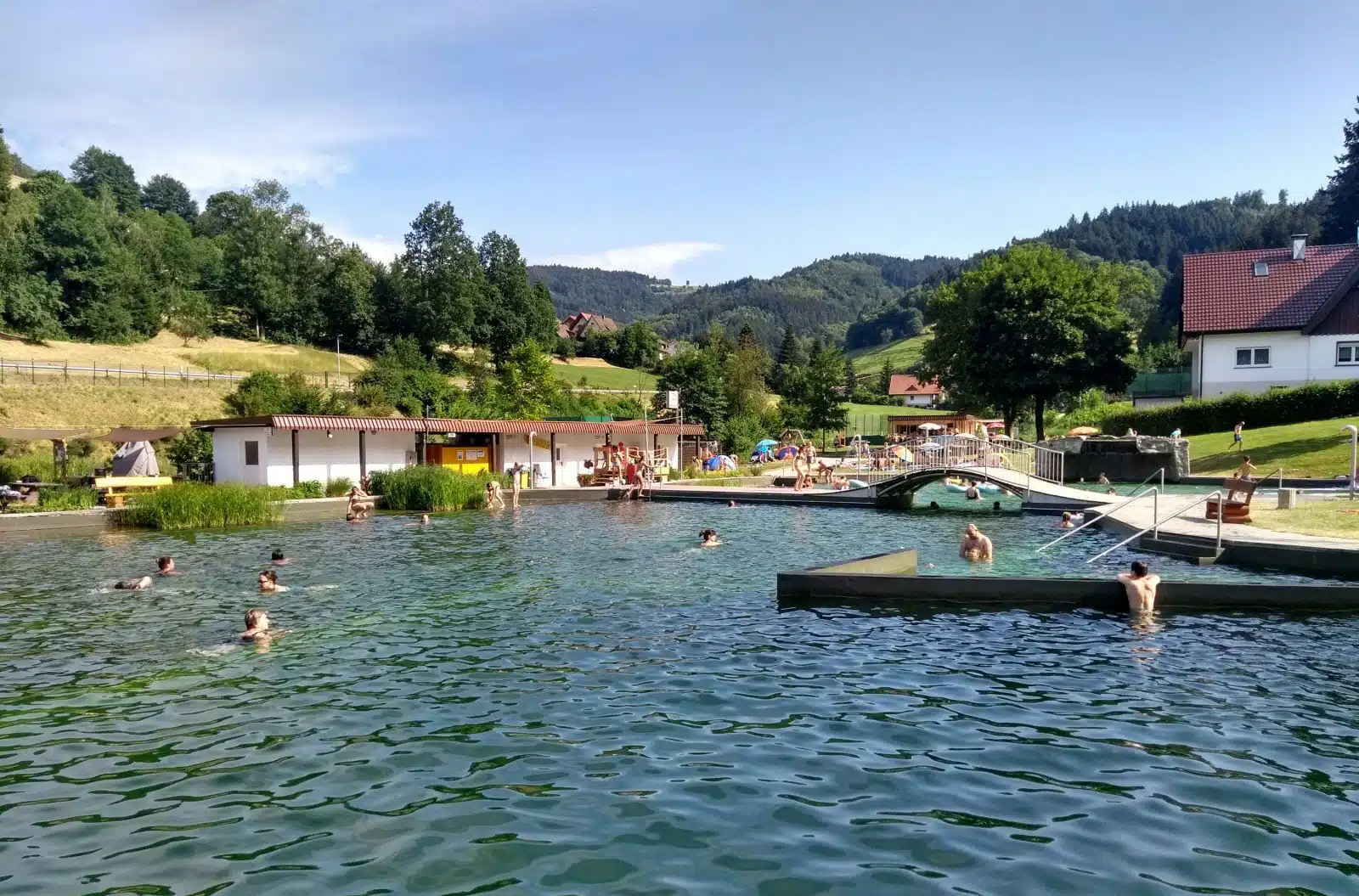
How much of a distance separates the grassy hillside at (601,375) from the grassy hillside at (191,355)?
20.4 metres

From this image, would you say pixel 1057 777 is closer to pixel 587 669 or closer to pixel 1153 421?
pixel 587 669

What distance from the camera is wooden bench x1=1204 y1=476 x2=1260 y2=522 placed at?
2077 centimetres

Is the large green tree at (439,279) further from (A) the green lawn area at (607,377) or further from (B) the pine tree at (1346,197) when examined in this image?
(B) the pine tree at (1346,197)

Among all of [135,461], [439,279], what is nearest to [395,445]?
[135,461]

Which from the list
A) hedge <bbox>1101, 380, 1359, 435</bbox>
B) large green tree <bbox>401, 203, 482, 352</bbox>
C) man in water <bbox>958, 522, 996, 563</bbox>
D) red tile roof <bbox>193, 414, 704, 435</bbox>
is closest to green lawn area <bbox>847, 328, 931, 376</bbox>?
large green tree <bbox>401, 203, 482, 352</bbox>

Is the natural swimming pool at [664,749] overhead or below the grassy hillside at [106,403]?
below

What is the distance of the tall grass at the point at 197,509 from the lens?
1116 inches

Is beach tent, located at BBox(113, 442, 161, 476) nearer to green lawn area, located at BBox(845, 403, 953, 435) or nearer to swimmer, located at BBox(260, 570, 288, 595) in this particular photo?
swimmer, located at BBox(260, 570, 288, 595)

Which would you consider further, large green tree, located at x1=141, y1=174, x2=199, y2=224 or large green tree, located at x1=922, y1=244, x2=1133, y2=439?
large green tree, located at x1=141, y1=174, x2=199, y2=224

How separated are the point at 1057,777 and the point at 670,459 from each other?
42874mm

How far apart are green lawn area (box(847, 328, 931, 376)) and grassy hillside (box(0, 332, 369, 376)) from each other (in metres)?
90.2

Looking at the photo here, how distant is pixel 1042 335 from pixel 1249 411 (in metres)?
11.5

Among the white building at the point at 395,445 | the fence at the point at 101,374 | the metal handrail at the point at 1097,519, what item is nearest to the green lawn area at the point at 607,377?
the fence at the point at 101,374

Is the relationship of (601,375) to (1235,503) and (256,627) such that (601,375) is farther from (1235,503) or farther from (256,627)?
(256,627)
